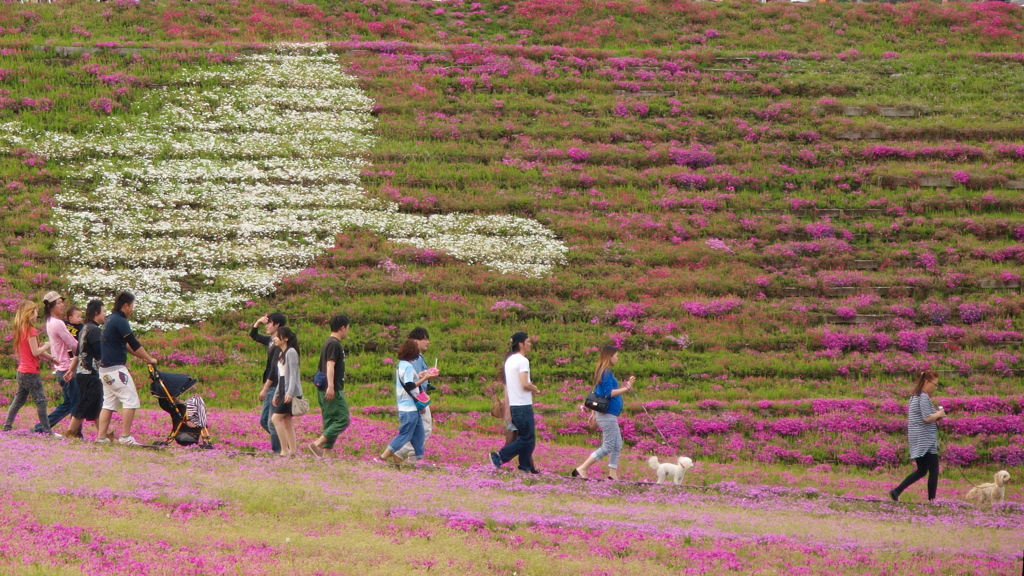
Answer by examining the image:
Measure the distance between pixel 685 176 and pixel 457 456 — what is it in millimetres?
21066

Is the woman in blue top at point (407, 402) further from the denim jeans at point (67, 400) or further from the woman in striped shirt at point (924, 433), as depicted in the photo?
the woman in striped shirt at point (924, 433)

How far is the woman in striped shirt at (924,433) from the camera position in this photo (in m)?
16.3

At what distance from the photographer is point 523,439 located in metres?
15.7

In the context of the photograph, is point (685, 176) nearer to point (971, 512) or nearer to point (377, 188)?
point (377, 188)

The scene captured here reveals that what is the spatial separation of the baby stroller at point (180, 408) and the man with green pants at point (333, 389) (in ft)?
7.87

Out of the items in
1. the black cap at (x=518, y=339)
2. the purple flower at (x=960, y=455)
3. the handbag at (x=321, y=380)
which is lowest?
the purple flower at (x=960, y=455)

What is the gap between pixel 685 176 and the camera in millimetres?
36844

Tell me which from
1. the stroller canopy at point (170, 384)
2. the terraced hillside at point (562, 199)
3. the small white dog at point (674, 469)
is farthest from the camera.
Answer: the terraced hillside at point (562, 199)

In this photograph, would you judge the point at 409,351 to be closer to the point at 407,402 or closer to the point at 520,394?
the point at 407,402

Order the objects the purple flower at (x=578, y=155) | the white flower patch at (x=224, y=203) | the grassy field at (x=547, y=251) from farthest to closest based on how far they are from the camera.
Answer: the purple flower at (x=578, y=155) < the white flower patch at (x=224, y=203) < the grassy field at (x=547, y=251)

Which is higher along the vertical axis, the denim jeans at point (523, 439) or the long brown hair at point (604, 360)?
the long brown hair at point (604, 360)

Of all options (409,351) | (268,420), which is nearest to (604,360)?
(409,351)

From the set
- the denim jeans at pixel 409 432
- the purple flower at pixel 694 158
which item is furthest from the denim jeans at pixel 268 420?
the purple flower at pixel 694 158

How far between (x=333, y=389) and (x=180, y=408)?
342cm
